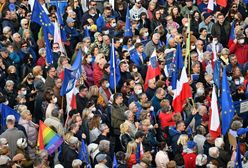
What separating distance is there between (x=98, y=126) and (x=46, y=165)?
8.43 ft

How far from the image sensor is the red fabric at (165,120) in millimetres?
24609

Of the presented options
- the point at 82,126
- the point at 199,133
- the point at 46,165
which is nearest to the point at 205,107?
the point at 199,133

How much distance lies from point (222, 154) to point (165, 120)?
2.10m

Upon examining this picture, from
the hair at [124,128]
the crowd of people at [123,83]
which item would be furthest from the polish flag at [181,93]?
the hair at [124,128]

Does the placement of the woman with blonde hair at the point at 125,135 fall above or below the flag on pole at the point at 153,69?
below

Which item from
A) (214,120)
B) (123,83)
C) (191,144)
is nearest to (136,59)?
(123,83)

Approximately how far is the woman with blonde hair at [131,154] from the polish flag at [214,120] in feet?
6.28

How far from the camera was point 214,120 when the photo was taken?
954 inches

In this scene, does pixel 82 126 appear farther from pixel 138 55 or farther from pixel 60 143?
pixel 138 55

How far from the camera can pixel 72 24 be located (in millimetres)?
30172

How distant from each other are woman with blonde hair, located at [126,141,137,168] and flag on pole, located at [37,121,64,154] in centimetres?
136

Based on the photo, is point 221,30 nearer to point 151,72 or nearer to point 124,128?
point 151,72

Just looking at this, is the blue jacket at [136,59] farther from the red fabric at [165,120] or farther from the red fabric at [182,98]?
the red fabric at [165,120]

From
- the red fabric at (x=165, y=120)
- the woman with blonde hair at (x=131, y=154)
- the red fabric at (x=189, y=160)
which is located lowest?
the red fabric at (x=189, y=160)
